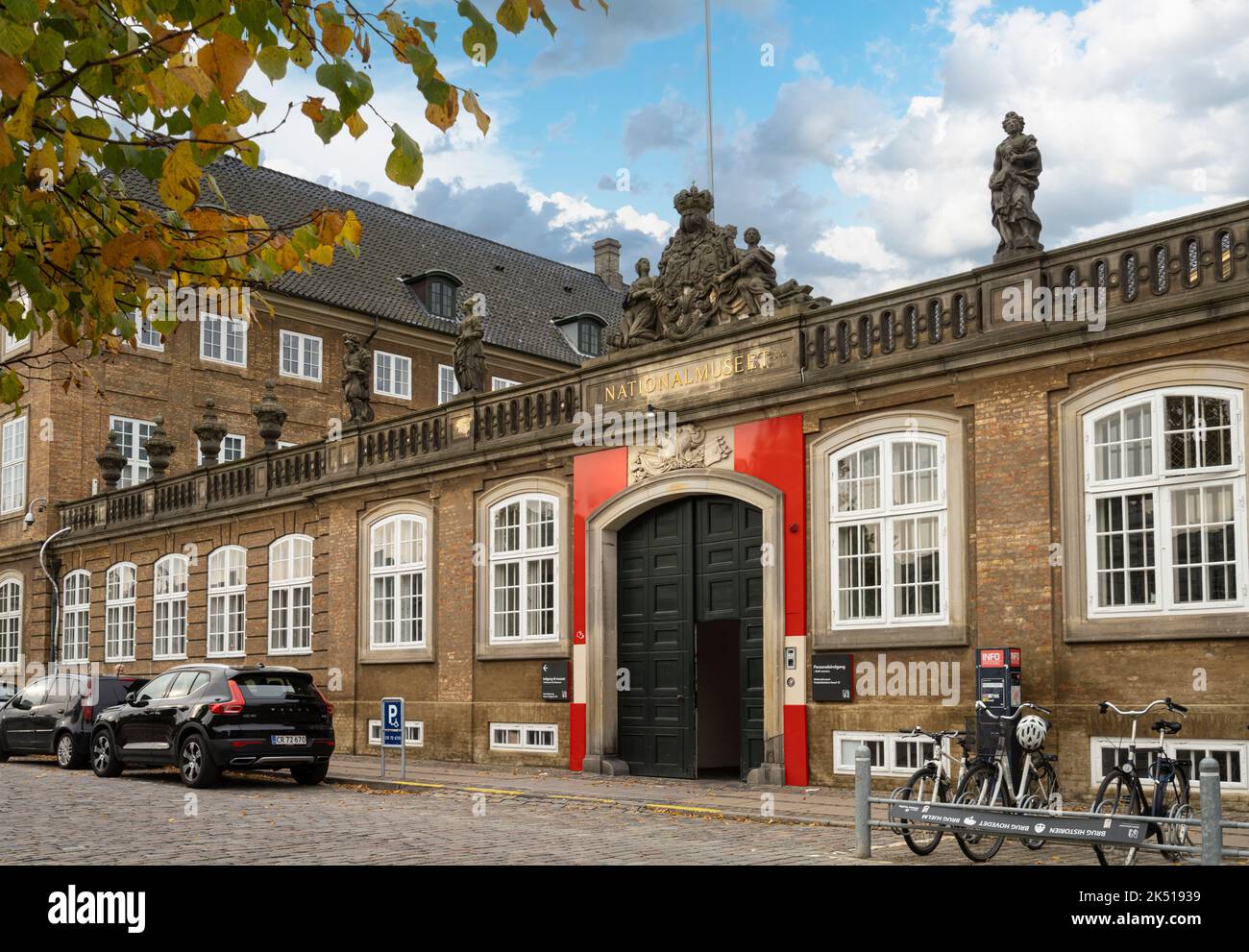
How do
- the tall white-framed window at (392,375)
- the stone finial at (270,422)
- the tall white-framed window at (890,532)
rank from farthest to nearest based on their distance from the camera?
1. the tall white-framed window at (392,375)
2. the stone finial at (270,422)
3. the tall white-framed window at (890,532)

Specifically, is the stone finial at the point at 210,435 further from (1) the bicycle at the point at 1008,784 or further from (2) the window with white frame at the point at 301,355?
(1) the bicycle at the point at 1008,784

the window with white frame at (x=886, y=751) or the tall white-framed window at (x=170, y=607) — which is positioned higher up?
the tall white-framed window at (x=170, y=607)

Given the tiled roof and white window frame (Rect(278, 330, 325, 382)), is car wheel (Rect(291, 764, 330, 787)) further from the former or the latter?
the tiled roof

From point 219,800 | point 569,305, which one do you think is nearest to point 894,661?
point 219,800

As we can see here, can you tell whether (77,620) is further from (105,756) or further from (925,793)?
(925,793)

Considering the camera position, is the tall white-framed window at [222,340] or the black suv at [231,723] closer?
the black suv at [231,723]

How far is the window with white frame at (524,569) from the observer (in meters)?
21.4

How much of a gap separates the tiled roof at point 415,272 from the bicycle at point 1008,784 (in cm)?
3063

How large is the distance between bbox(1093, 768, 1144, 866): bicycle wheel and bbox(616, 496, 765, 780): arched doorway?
7.69 metres

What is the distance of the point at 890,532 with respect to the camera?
55.7 feet

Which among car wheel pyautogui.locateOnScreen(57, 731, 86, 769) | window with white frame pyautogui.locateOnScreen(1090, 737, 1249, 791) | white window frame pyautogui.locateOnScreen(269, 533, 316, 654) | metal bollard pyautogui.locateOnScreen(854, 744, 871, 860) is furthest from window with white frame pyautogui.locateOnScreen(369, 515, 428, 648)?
metal bollard pyautogui.locateOnScreen(854, 744, 871, 860)

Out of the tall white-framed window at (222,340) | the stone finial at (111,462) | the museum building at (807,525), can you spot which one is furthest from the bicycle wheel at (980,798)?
the tall white-framed window at (222,340)

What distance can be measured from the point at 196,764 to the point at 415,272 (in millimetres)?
28508

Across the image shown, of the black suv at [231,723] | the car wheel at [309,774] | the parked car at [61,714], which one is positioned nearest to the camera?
the black suv at [231,723]
